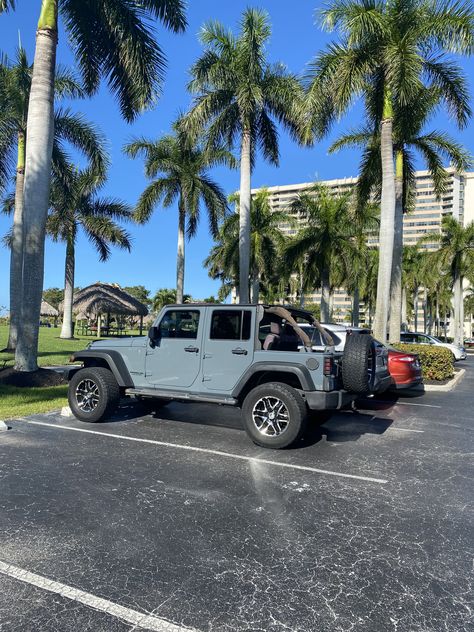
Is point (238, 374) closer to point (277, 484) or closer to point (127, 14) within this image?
point (277, 484)

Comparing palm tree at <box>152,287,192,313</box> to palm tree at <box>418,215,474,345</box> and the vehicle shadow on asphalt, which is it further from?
the vehicle shadow on asphalt

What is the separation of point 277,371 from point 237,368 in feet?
1.98

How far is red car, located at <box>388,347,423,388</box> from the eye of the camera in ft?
34.3

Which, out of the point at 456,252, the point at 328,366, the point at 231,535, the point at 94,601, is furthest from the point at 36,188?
the point at 456,252

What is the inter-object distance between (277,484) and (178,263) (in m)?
23.1

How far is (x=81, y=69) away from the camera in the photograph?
48.9 ft

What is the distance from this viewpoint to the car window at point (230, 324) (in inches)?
260

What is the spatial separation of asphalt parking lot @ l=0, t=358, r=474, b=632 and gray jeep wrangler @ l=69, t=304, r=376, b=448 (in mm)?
613

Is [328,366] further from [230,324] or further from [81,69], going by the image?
[81,69]

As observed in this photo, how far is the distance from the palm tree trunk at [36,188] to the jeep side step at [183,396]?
5.22m

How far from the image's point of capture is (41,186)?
1134 cm

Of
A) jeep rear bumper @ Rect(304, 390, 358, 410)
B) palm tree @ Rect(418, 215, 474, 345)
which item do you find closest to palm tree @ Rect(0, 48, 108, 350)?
jeep rear bumper @ Rect(304, 390, 358, 410)

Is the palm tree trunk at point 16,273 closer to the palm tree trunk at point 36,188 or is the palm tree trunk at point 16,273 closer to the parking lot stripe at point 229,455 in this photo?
the palm tree trunk at point 36,188

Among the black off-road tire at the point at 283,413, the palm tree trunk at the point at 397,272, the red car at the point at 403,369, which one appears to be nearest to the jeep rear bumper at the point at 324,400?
the black off-road tire at the point at 283,413
